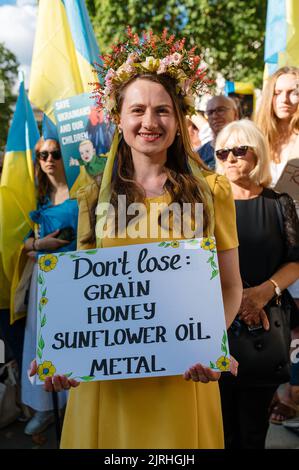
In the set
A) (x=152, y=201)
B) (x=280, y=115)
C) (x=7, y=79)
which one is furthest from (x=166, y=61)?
(x=7, y=79)

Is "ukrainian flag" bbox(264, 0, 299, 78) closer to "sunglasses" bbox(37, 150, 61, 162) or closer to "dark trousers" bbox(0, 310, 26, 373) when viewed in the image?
"sunglasses" bbox(37, 150, 61, 162)

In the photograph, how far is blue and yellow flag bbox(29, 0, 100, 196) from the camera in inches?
151

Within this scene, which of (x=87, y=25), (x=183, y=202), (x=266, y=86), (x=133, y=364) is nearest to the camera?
(x=133, y=364)

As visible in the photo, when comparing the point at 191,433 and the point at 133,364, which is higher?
the point at 133,364

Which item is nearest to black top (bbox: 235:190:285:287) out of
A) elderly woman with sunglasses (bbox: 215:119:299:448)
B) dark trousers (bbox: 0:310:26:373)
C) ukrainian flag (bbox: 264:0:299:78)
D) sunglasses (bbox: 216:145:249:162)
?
elderly woman with sunglasses (bbox: 215:119:299:448)

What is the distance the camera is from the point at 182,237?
1.83 metres

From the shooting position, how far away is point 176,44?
200cm

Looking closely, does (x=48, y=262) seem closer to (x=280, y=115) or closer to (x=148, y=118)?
(x=148, y=118)

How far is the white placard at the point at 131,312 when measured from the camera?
1.70 meters

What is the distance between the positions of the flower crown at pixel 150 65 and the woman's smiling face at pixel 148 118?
0.07 m

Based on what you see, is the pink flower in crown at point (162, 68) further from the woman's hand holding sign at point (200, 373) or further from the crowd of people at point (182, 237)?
the woman's hand holding sign at point (200, 373)

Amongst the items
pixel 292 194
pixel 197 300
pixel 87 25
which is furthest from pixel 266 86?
pixel 197 300
